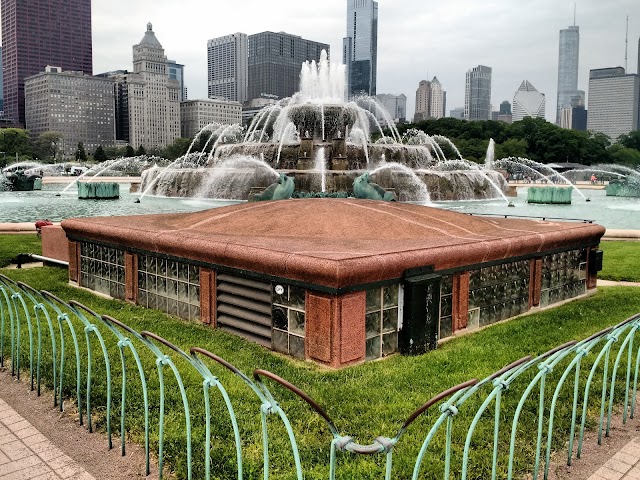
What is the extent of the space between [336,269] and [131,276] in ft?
16.6

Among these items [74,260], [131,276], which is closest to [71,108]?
[74,260]

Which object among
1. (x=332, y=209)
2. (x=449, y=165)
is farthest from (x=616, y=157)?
(x=332, y=209)

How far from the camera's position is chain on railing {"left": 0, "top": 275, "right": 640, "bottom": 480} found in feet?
13.9

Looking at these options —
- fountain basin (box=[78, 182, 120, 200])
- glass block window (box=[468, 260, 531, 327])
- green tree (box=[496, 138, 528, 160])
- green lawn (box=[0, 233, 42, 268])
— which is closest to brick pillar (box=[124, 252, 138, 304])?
glass block window (box=[468, 260, 531, 327])

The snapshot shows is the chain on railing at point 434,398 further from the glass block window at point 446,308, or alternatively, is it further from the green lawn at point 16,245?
the green lawn at point 16,245

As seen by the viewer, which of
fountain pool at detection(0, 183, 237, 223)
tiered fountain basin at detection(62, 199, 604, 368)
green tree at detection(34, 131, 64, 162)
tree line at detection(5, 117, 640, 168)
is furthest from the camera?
green tree at detection(34, 131, 64, 162)

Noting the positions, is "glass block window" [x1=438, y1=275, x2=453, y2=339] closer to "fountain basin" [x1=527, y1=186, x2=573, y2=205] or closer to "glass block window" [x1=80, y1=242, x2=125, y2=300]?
"glass block window" [x1=80, y1=242, x2=125, y2=300]

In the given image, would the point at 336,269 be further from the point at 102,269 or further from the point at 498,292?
the point at 102,269

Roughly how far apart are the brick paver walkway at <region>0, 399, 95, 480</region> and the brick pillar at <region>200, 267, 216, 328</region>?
3206mm

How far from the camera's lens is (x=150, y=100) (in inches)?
7082

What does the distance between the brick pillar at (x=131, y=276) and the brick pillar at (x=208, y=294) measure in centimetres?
204

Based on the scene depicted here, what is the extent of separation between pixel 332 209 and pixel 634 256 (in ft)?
32.7

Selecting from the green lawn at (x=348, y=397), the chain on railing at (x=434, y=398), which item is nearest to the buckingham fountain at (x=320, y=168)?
the green lawn at (x=348, y=397)

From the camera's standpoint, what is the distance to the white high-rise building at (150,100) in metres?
178
